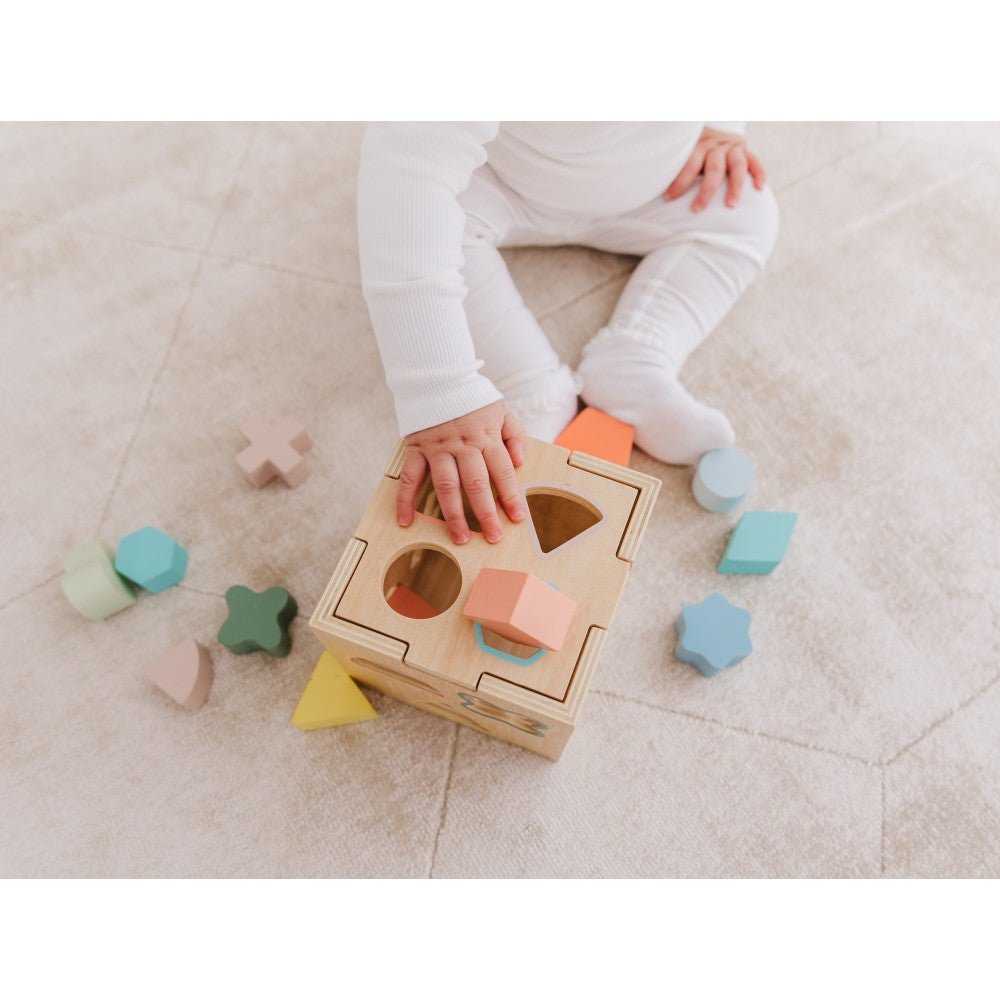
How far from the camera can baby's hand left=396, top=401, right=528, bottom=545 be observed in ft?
1.88

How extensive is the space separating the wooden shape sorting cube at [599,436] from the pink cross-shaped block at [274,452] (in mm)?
275

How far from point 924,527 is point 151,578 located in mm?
800

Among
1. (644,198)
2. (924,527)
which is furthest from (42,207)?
(924,527)

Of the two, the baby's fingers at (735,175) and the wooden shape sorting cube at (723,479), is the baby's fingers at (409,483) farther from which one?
the baby's fingers at (735,175)

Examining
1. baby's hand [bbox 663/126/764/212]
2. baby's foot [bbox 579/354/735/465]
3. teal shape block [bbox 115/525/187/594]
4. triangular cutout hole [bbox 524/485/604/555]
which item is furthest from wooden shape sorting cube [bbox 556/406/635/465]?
teal shape block [bbox 115/525/187/594]

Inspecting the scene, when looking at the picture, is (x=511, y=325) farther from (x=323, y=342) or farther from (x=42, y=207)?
(x=42, y=207)

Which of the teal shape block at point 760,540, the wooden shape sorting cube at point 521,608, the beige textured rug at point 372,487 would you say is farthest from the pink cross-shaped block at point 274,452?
the teal shape block at point 760,540

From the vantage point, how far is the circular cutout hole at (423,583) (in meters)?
0.68

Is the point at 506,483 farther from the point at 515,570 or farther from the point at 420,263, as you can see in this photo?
the point at 420,263

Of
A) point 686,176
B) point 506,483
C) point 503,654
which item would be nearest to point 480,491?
point 506,483

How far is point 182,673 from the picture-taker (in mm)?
706

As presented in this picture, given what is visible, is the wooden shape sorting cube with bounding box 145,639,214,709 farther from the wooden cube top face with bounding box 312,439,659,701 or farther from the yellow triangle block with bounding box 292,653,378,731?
the wooden cube top face with bounding box 312,439,659,701

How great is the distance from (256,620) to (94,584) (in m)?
0.16

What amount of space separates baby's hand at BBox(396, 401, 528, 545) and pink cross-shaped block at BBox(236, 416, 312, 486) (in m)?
0.21
